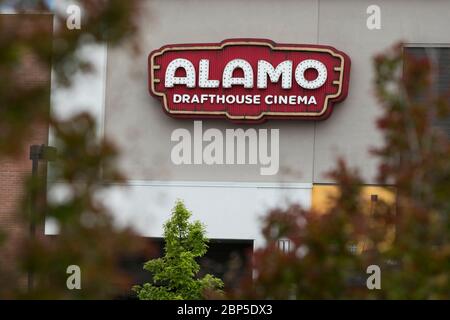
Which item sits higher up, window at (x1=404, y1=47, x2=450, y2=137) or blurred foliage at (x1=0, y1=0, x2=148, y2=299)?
window at (x1=404, y1=47, x2=450, y2=137)

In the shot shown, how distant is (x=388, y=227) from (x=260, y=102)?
1964 centimetres

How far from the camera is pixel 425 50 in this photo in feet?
90.8

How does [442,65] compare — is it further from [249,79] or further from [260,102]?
[249,79]

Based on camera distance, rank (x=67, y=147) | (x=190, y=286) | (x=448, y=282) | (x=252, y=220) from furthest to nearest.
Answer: (x=252, y=220)
(x=190, y=286)
(x=448, y=282)
(x=67, y=147)

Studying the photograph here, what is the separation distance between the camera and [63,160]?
548 centimetres

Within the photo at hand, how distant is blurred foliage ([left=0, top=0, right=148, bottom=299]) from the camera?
542 centimetres

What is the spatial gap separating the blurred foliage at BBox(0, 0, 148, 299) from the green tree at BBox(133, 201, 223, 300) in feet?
60.1

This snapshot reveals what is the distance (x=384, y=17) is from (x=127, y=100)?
27.2 feet

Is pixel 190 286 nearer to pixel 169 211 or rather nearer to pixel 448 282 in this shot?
pixel 169 211

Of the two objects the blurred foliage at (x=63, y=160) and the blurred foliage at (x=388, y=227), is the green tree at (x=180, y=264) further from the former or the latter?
the blurred foliage at (x=63, y=160)

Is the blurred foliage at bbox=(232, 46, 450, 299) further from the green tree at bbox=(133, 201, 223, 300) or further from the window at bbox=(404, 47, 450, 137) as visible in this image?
the window at bbox=(404, 47, 450, 137)

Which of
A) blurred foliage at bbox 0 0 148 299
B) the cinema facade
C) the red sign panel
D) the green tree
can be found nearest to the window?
the cinema facade

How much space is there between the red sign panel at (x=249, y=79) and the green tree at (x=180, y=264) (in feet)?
12.3
